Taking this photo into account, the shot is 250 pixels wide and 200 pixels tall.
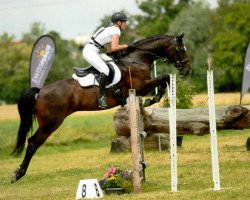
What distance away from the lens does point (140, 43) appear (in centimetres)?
1294

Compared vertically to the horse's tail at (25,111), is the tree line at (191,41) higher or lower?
higher

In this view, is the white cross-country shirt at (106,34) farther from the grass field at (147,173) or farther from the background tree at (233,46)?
the background tree at (233,46)

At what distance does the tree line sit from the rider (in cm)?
4430

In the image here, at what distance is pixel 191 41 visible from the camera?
210ft

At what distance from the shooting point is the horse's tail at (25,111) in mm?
12617

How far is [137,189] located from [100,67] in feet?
9.03

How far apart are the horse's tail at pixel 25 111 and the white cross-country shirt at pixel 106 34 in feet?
4.58

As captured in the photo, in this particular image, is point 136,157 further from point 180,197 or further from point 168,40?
point 168,40

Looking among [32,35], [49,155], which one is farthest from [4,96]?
[49,155]

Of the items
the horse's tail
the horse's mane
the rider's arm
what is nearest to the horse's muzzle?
the horse's mane

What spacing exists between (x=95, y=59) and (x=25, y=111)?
150cm

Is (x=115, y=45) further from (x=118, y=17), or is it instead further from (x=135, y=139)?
(x=135, y=139)

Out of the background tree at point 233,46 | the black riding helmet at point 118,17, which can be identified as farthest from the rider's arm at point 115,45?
the background tree at point 233,46

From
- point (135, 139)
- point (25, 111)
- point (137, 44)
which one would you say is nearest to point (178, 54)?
point (137, 44)
